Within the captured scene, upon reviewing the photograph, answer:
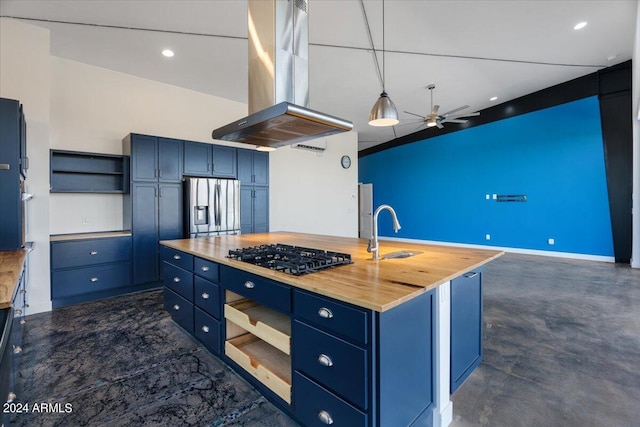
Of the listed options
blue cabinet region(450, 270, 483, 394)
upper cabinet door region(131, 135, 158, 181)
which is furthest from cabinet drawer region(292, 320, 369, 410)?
upper cabinet door region(131, 135, 158, 181)

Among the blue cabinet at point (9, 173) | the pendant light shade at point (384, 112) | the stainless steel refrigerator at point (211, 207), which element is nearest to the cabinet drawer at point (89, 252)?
the stainless steel refrigerator at point (211, 207)

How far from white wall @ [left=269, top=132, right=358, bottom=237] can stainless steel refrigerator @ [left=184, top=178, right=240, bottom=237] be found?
1.51 metres

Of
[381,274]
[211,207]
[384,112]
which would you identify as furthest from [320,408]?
[211,207]

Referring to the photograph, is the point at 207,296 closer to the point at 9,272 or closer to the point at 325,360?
the point at 9,272

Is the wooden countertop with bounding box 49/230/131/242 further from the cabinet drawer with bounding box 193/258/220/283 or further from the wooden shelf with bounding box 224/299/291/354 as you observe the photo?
the wooden shelf with bounding box 224/299/291/354

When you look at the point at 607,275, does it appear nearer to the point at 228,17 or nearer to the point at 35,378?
the point at 228,17

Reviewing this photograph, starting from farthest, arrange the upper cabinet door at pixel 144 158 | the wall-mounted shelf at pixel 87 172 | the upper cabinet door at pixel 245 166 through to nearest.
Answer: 1. the upper cabinet door at pixel 245 166
2. the upper cabinet door at pixel 144 158
3. the wall-mounted shelf at pixel 87 172

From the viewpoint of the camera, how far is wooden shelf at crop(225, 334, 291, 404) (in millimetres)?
1659

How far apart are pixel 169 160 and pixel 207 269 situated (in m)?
2.79

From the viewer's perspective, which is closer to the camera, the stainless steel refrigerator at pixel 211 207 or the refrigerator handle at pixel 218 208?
the stainless steel refrigerator at pixel 211 207

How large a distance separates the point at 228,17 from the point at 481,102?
5.70 m

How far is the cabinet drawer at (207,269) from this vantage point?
2150 millimetres

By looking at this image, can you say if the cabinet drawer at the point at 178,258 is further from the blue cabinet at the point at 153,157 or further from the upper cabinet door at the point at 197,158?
the upper cabinet door at the point at 197,158

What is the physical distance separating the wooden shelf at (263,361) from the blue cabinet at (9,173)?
2138 millimetres
